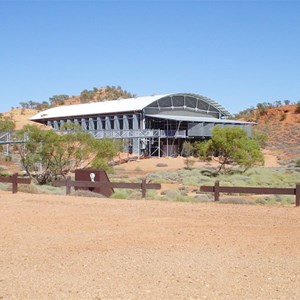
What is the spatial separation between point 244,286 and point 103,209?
931cm

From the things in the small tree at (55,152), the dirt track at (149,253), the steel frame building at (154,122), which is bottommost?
the dirt track at (149,253)

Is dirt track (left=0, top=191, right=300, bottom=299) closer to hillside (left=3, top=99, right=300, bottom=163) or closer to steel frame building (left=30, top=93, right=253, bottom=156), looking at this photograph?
steel frame building (left=30, top=93, right=253, bottom=156)

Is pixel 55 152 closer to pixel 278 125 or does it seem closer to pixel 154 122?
pixel 154 122

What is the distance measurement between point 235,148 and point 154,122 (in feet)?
65.5

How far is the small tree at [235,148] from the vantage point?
42625 millimetres

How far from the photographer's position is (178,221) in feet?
46.9

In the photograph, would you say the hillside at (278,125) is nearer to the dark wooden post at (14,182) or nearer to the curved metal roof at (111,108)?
the curved metal roof at (111,108)

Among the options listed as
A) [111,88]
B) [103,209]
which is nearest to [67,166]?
[103,209]

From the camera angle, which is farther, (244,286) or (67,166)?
(67,166)

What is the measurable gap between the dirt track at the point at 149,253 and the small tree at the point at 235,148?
25.8m

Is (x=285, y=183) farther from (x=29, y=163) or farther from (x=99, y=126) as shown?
(x=99, y=126)

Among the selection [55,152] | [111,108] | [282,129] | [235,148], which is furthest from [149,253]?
[282,129]

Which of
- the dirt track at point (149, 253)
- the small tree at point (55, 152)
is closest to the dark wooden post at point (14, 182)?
the dirt track at point (149, 253)

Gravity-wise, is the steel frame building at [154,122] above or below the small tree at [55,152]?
above
